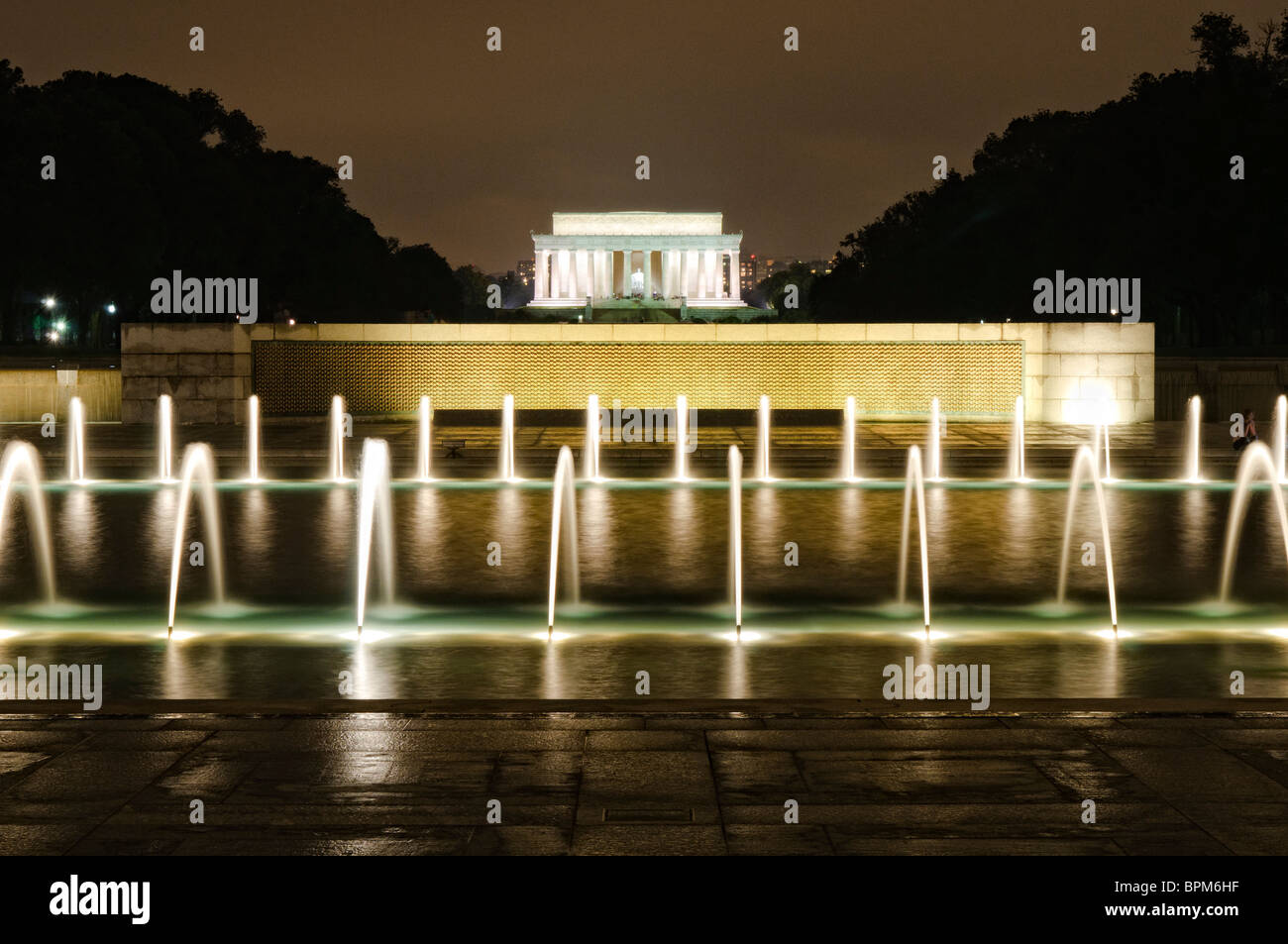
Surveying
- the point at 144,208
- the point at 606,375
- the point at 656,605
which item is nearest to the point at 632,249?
the point at 144,208

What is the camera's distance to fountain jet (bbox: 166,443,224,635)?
496 inches

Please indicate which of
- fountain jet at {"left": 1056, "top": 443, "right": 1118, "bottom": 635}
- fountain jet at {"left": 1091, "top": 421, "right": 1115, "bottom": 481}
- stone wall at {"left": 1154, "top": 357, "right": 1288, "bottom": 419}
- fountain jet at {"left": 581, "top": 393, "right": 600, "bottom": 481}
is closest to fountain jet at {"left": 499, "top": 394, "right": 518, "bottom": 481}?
Result: fountain jet at {"left": 581, "top": 393, "right": 600, "bottom": 481}

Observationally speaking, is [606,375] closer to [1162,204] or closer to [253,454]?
[253,454]

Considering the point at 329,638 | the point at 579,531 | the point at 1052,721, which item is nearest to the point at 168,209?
the point at 579,531

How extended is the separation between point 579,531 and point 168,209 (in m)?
52.7

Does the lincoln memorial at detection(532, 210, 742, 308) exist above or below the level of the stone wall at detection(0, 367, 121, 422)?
above

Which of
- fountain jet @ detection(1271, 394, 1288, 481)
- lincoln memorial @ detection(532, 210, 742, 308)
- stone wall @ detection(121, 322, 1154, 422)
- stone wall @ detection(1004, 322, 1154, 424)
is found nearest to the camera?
fountain jet @ detection(1271, 394, 1288, 481)

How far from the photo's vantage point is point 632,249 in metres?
130

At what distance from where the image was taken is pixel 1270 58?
171 ft

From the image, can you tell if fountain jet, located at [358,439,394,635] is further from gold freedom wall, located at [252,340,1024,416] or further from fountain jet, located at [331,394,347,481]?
gold freedom wall, located at [252,340,1024,416]

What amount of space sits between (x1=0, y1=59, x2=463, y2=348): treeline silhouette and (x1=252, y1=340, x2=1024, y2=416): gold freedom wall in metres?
13.6

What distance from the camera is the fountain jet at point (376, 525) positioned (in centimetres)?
1252

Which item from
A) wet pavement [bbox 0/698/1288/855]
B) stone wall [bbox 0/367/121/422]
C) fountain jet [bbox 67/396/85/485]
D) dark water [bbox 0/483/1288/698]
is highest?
stone wall [bbox 0/367/121/422]
